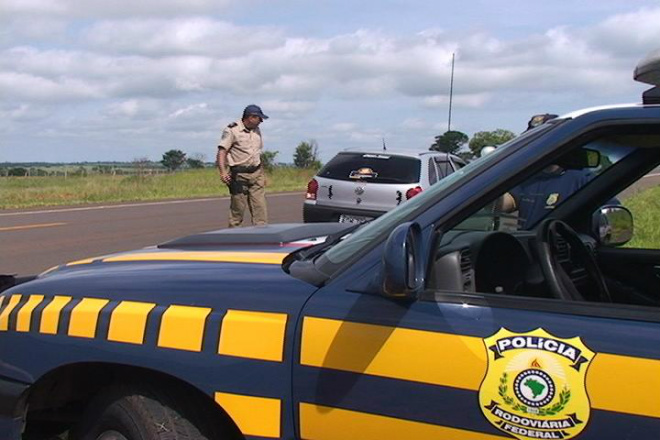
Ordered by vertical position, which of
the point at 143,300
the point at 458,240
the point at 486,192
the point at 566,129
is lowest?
the point at 143,300

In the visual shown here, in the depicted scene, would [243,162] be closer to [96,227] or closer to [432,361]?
[96,227]

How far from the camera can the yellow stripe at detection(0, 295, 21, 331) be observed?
2.62 metres

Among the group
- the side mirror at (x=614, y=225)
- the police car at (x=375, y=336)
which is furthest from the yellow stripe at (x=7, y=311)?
the side mirror at (x=614, y=225)

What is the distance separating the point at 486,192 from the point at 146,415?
4.15 ft

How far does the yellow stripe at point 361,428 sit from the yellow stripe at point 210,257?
2.11 feet

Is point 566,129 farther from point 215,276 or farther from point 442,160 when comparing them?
point 442,160

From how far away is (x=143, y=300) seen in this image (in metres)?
2.38

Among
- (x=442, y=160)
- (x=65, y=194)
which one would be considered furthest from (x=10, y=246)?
(x=65, y=194)

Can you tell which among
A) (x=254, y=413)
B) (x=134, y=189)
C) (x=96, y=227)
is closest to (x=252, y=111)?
(x=96, y=227)

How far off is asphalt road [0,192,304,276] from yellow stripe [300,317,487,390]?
7.36m

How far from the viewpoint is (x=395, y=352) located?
1.99 metres

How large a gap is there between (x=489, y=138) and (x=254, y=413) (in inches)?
154

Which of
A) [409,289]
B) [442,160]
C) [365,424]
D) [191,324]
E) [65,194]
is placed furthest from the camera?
[65,194]

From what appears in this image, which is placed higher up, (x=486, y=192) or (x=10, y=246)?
(x=486, y=192)
